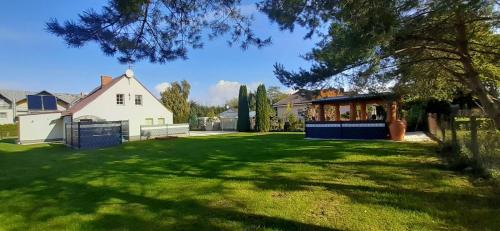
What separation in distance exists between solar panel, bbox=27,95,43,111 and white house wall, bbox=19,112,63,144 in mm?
14607

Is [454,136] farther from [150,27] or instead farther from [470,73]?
[150,27]

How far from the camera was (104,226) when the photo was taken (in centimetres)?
509

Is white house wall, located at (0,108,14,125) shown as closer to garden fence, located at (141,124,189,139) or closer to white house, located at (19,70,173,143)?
white house, located at (19,70,173,143)

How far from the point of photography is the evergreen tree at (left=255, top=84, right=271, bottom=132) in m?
33.7

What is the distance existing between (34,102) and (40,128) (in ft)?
52.4

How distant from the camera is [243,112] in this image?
3609cm

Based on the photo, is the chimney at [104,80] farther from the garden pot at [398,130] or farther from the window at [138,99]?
the garden pot at [398,130]

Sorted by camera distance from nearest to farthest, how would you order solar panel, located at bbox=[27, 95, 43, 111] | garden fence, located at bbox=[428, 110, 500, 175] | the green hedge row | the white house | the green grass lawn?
the green grass lawn < garden fence, located at bbox=[428, 110, 500, 175] < the white house < the green hedge row < solar panel, located at bbox=[27, 95, 43, 111]

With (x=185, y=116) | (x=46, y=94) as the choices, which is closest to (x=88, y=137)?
(x=46, y=94)

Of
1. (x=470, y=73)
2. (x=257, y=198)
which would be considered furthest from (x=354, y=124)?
(x=257, y=198)

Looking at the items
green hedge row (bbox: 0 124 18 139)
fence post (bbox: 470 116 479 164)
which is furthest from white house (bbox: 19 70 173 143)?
fence post (bbox: 470 116 479 164)

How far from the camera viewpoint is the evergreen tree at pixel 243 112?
36.0 meters

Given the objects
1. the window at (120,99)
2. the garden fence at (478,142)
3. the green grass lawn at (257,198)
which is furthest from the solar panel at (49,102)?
the garden fence at (478,142)

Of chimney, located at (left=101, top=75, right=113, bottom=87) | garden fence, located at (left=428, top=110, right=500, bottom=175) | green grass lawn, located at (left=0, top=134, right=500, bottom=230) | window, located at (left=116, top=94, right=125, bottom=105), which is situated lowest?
green grass lawn, located at (left=0, top=134, right=500, bottom=230)
